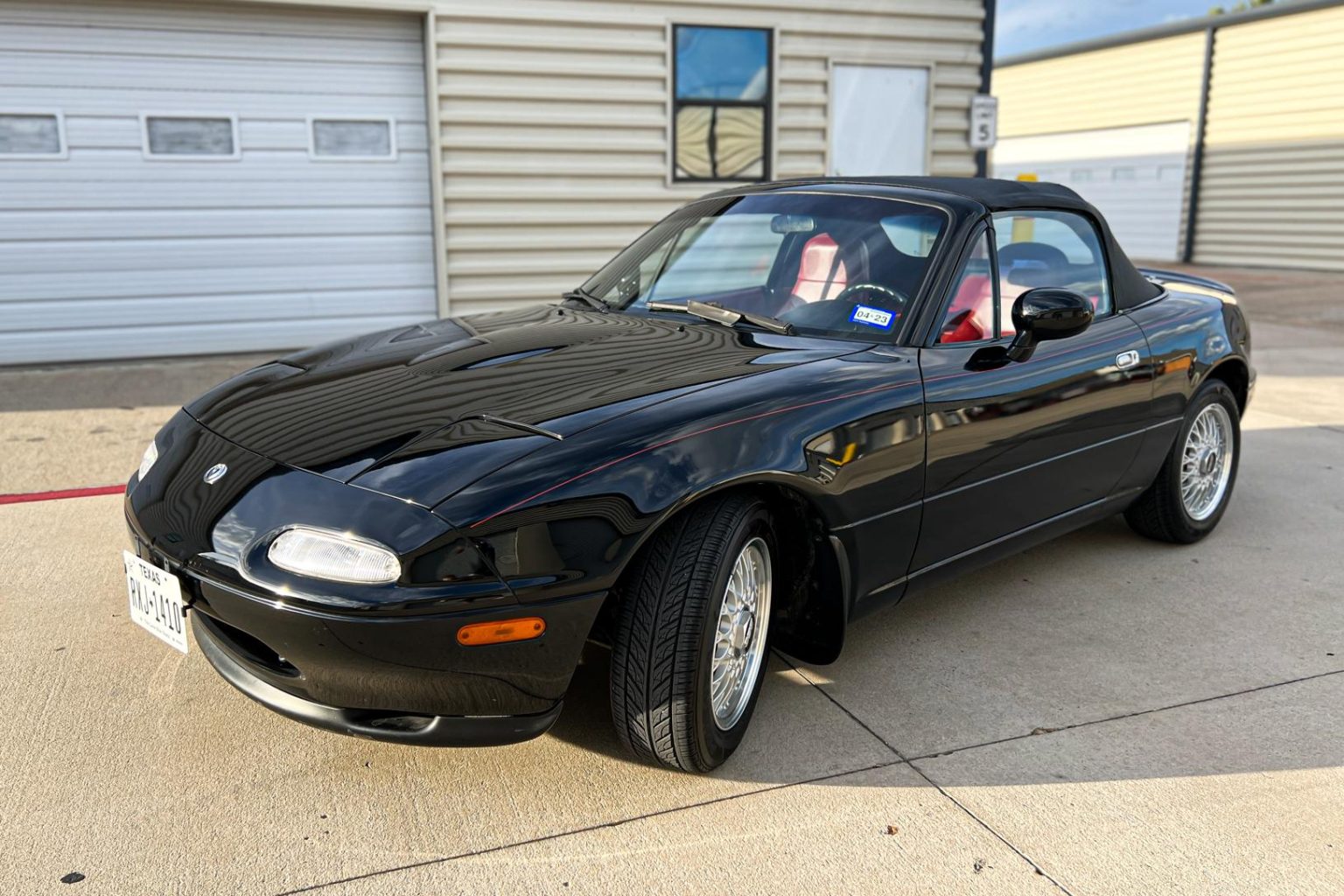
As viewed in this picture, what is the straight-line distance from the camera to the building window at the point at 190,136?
783 cm

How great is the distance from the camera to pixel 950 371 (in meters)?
3.32

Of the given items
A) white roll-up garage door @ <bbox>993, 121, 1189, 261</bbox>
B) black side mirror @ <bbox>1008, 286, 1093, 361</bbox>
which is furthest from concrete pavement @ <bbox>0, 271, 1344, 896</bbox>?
white roll-up garage door @ <bbox>993, 121, 1189, 261</bbox>

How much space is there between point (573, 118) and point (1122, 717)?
6873 mm

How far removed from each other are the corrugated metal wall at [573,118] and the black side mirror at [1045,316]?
234 inches

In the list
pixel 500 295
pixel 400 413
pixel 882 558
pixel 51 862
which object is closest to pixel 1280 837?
pixel 882 558

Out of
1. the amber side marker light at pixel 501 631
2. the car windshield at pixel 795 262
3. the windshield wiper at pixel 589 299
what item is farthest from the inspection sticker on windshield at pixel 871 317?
the amber side marker light at pixel 501 631

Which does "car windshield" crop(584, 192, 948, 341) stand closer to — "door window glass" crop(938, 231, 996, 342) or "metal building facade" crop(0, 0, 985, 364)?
"door window glass" crop(938, 231, 996, 342)

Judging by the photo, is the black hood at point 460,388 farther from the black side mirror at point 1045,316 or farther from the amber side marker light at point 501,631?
the black side mirror at point 1045,316

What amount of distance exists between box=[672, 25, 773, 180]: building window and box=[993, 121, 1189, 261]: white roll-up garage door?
44.6ft

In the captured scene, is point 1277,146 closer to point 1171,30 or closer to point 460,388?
point 1171,30

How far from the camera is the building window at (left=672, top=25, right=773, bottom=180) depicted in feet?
29.7

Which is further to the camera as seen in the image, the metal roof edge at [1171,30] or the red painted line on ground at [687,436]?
the metal roof edge at [1171,30]

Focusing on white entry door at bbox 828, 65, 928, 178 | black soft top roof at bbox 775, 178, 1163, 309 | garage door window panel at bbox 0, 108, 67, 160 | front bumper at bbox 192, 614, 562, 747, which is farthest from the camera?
white entry door at bbox 828, 65, 928, 178

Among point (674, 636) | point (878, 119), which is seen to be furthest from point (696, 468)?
point (878, 119)
